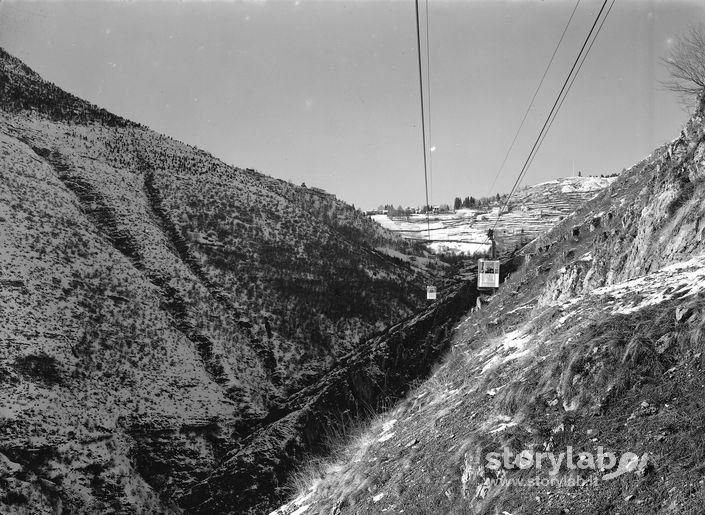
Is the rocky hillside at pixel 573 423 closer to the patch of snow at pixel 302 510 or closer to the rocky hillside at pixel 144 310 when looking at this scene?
the patch of snow at pixel 302 510

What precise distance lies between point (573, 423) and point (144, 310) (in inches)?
1797

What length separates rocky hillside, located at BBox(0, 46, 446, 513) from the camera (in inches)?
1168

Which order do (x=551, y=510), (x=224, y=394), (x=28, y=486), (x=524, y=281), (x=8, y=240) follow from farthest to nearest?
(x=8, y=240) < (x=224, y=394) < (x=28, y=486) < (x=524, y=281) < (x=551, y=510)

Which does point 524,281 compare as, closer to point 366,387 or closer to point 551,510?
point 366,387

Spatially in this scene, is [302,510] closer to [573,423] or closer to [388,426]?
[388,426]

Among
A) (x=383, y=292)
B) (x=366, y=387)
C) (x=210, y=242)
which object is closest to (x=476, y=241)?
(x=383, y=292)

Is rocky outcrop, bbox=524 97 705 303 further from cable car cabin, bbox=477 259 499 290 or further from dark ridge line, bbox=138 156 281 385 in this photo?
dark ridge line, bbox=138 156 281 385

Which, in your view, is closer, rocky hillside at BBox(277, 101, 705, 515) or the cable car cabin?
rocky hillside at BBox(277, 101, 705, 515)

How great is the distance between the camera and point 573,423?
548 centimetres

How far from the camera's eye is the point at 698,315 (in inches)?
222

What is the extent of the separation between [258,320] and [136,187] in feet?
117

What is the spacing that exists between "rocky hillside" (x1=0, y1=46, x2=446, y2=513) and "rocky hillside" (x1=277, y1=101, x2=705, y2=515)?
78.6 feet

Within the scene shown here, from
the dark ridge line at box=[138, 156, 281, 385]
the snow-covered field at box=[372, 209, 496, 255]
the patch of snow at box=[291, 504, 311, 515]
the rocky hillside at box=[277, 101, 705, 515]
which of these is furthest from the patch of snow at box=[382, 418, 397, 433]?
the snow-covered field at box=[372, 209, 496, 255]

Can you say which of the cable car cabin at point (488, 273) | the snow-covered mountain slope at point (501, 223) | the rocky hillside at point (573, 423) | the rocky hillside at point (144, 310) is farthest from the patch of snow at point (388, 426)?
the snow-covered mountain slope at point (501, 223)
